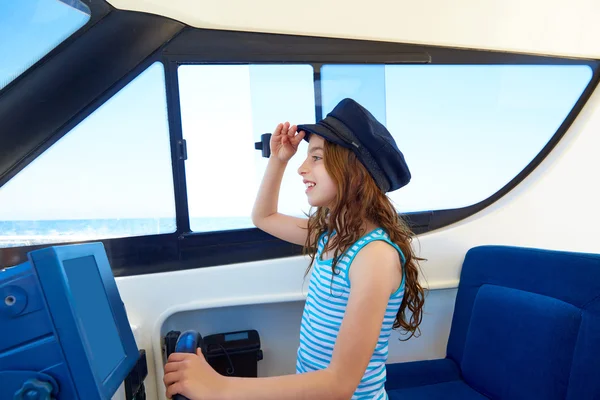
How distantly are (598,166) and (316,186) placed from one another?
61.7 inches

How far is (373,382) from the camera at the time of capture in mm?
1113

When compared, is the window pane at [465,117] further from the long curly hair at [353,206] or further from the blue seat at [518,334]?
the long curly hair at [353,206]

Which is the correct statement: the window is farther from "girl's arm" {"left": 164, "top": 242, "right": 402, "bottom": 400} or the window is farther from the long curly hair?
"girl's arm" {"left": 164, "top": 242, "right": 402, "bottom": 400}

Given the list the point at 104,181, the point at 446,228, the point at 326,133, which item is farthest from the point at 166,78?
the point at 446,228

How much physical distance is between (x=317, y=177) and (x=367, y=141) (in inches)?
6.4

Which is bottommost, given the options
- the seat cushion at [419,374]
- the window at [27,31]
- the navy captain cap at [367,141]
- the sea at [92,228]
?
the seat cushion at [419,374]

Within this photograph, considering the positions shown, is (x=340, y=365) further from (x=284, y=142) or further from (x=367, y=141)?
(x=284, y=142)

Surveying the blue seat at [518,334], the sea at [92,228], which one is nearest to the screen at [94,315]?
the sea at [92,228]

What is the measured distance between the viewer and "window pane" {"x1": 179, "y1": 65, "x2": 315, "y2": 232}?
159 centimetres

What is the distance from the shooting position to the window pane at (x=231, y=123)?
1594mm

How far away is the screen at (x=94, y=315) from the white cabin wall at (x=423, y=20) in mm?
1085

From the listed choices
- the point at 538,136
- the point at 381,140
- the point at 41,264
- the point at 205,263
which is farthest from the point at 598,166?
the point at 41,264

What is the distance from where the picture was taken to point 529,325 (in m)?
1.32

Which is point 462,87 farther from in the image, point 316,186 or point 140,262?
point 140,262
